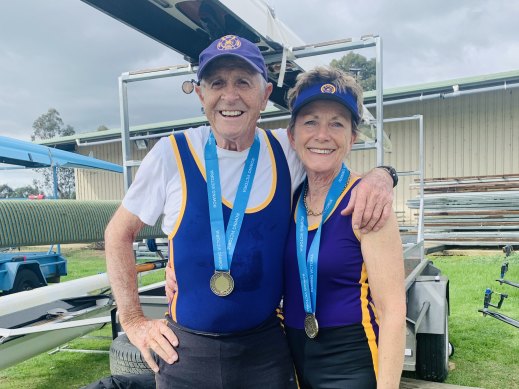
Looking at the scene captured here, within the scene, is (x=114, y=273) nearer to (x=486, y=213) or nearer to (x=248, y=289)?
(x=248, y=289)

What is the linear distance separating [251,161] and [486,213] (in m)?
10.8

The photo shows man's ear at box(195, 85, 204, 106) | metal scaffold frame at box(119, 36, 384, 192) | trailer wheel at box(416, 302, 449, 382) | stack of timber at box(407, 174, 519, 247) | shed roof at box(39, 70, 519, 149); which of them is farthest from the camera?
shed roof at box(39, 70, 519, 149)

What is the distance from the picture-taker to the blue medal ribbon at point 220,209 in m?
1.45

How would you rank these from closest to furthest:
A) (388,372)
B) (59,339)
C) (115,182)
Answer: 1. (388,372)
2. (59,339)
3. (115,182)

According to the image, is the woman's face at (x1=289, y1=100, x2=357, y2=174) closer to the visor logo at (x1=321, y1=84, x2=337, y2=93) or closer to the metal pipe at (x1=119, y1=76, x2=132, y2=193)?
the visor logo at (x1=321, y1=84, x2=337, y2=93)

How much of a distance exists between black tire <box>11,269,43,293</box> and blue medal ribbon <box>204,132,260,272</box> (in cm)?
659

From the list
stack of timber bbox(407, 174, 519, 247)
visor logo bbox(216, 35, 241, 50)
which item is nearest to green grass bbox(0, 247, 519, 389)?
visor logo bbox(216, 35, 241, 50)

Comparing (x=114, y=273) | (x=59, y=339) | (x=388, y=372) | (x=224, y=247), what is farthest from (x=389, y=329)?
(x=59, y=339)

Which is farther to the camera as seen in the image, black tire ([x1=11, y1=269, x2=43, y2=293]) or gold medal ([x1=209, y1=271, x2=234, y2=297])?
black tire ([x1=11, y1=269, x2=43, y2=293])

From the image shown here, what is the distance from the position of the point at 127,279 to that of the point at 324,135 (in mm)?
884

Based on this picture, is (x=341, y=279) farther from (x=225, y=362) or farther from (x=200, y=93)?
(x=200, y=93)

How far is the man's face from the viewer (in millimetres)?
1599

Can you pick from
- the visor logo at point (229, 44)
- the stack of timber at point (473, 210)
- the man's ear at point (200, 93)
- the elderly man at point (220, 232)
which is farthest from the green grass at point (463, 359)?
the stack of timber at point (473, 210)

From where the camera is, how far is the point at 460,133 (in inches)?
504
